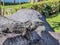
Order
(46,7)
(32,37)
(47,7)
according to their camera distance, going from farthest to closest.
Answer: (47,7) < (46,7) < (32,37)

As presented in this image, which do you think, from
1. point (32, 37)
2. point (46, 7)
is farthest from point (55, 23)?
point (32, 37)

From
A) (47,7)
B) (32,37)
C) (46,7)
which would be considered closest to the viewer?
(32,37)

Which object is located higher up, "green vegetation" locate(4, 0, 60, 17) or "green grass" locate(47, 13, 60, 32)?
"green vegetation" locate(4, 0, 60, 17)

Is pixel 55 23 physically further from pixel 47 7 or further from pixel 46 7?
pixel 47 7

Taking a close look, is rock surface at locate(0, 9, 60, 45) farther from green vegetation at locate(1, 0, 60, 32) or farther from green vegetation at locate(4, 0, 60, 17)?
green vegetation at locate(4, 0, 60, 17)

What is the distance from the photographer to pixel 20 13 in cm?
261

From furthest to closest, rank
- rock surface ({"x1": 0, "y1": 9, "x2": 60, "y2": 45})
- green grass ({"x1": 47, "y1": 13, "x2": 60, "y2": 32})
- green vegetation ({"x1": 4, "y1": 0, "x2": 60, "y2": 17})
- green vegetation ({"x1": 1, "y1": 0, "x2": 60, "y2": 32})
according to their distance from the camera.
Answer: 1. green vegetation ({"x1": 4, "y1": 0, "x2": 60, "y2": 17})
2. green vegetation ({"x1": 1, "y1": 0, "x2": 60, "y2": 32})
3. green grass ({"x1": 47, "y1": 13, "x2": 60, "y2": 32})
4. rock surface ({"x1": 0, "y1": 9, "x2": 60, "y2": 45})

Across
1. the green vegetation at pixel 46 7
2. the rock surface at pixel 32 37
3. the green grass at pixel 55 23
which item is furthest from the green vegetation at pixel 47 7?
the rock surface at pixel 32 37

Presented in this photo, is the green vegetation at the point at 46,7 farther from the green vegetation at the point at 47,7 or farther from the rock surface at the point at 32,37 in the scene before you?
the rock surface at the point at 32,37

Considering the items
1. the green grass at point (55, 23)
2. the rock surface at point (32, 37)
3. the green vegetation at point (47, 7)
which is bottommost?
the green grass at point (55, 23)

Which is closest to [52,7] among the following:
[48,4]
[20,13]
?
[48,4]

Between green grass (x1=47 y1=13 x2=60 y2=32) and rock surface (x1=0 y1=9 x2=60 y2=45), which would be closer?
rock surface (x1=0 y1=9 x2=60 y2=45)

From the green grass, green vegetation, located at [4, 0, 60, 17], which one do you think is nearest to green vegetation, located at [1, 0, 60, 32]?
green vegetation, located at [4, 0, 60, 17]

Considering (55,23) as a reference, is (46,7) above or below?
above
